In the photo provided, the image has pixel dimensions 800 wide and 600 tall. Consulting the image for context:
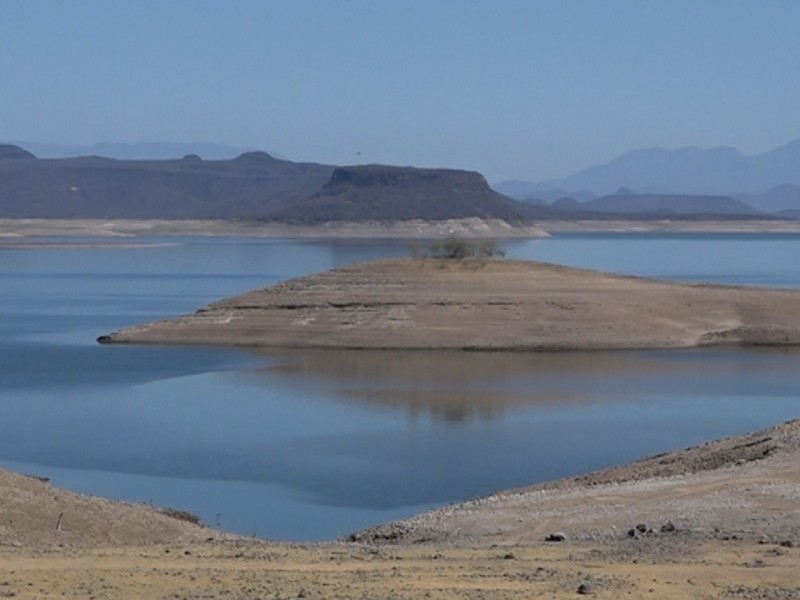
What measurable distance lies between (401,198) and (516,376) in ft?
456

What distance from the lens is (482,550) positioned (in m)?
11.8

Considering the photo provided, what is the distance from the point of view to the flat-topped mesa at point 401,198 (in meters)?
165

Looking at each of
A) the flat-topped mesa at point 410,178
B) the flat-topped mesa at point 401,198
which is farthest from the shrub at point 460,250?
the flat-topped mesa at point 410,178

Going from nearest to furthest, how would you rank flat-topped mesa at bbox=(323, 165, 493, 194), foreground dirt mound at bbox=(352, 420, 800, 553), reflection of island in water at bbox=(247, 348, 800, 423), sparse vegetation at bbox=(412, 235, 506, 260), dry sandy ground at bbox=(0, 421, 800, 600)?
1. dry sandy ground at bbox=(0, 421, 800, 600)
2. foreground dirt mound at bbox=(352, 420, 800, 553)
3. reflection of island in water at bbox=(247, 348, 800, 423)
4. sparse vegetation at bbox=(412, 235, 506, 260)
5. flat-topped mesa at bbox=(323, 165, 493, 194)

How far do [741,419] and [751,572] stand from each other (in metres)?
17.8

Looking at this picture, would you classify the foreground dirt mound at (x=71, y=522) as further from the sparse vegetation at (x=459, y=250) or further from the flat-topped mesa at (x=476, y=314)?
the sparse vegetation at (x=459, y=250)

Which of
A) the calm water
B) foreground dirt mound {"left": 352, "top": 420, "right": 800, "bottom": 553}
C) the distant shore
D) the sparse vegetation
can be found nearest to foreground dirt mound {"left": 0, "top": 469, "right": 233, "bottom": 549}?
foreground dirt mound {"left": 352, "top": 420, "right": 800, "bottom": 553}

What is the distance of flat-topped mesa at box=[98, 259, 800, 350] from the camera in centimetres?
4244

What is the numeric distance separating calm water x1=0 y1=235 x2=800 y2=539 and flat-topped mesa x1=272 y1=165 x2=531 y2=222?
113764 mm

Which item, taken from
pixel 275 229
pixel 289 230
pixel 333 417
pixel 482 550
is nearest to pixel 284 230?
pixel 289 230

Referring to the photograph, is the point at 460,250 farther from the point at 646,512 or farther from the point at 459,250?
the point at 646,512

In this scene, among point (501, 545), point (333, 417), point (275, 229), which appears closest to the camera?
point (501, 545)

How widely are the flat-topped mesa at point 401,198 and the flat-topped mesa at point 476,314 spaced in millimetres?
112313

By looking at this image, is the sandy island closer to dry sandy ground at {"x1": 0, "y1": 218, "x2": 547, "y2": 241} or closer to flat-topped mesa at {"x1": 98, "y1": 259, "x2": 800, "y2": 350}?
flat-topped mesa at {"x1": 98, "y1": 259, "x2": 800, "y2": 350}
